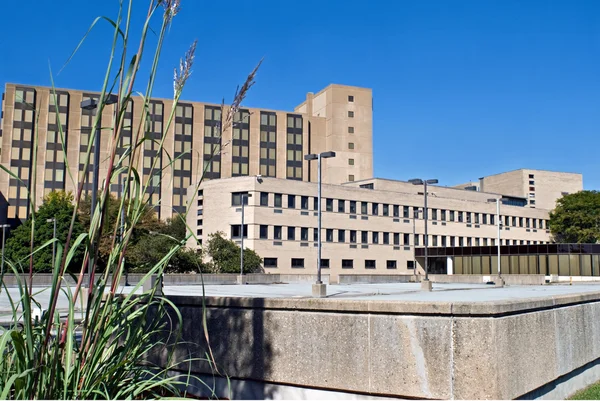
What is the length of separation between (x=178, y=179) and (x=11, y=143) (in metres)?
25.4

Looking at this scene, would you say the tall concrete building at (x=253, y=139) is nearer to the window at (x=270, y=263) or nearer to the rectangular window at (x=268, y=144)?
the rectangular window at (x=268, y=144)

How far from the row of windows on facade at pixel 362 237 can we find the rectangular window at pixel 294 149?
3236 centimetres

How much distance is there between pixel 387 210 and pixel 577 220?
3620 centimetres

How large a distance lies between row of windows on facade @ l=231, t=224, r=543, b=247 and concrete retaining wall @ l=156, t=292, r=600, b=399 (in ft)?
200

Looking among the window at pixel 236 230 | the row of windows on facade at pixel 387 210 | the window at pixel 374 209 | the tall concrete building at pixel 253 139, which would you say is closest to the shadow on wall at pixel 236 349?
the row of windows on facade at pixel 387 210

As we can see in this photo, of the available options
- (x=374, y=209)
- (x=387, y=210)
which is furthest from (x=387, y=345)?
(x=387, y=210)

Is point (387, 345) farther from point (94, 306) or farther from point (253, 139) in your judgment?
point (253, 139)

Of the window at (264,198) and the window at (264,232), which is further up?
the window at (264,198)

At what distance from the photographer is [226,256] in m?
61.1

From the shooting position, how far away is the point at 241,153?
105 m

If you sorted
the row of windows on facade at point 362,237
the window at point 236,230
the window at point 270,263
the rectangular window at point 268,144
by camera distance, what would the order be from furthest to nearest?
the rectangular window at point 268,144
the row of windows on facade at point 362,237
the window at point 270,263
the window at point 236,230

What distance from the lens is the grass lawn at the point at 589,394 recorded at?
22.4 ft

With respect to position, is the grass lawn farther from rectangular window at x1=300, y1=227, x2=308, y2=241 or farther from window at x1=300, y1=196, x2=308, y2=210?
window at x1=300, y1=196, x2=308, y2=210

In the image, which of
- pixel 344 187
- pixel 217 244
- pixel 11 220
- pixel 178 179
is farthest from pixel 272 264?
pixel 11 220
